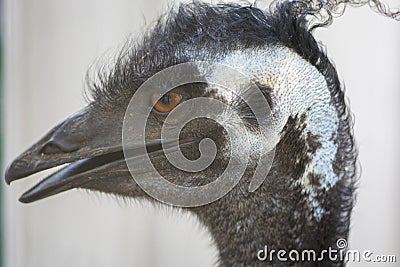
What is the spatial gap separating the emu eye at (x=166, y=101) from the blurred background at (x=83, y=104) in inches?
3.9

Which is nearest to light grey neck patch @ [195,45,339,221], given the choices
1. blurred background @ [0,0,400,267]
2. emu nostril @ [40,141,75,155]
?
blurred background @ [0,0,400,267]

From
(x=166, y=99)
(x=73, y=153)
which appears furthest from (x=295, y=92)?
(x=73, y=153)

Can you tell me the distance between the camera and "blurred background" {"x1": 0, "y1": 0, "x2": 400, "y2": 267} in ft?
2.37

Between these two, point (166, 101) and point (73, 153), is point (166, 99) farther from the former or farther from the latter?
point (73, 153)

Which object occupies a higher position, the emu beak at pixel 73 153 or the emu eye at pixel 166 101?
the emu eye at pixel 166 101

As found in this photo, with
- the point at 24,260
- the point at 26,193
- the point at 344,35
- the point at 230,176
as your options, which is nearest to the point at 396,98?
the point at 344,35

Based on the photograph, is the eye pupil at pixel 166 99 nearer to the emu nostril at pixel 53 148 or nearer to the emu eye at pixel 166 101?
the emu eye at pixel 166 101

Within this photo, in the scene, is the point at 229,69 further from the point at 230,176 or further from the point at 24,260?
the point at 24,260

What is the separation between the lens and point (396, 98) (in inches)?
28.7

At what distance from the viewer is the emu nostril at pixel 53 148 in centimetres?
69

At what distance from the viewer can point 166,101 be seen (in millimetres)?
702

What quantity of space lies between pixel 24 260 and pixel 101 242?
0.18 metres

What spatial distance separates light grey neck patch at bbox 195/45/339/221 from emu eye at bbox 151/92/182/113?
0.05m

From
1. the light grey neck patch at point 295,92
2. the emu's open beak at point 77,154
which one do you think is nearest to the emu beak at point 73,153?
the emu's open beak at point 77,154
